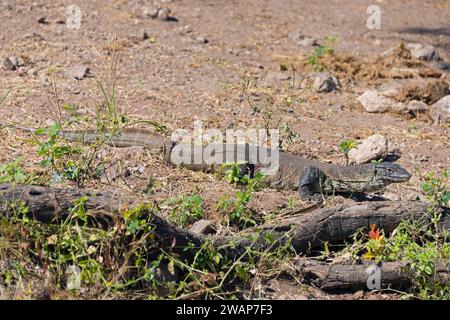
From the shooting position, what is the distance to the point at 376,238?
523 centimetres

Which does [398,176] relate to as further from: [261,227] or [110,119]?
[110,119]

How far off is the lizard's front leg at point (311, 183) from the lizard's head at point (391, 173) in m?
0.47

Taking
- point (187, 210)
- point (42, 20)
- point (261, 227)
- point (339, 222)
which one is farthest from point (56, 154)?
point (42, 20)

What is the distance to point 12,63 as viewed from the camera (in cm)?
839

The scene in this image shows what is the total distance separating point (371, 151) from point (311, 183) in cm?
87

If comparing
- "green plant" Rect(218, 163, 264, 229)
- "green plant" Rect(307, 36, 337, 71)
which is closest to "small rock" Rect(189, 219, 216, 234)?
"green plant" Rect(218, 163, 264, 229)

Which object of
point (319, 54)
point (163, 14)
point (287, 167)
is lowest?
point (287, 167)

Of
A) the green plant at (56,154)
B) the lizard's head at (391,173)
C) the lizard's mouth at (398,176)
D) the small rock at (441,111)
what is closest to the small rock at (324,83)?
the small rock at (441,111)

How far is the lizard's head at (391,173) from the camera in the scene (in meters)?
6.38

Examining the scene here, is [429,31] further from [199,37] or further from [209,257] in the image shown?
[209,257]

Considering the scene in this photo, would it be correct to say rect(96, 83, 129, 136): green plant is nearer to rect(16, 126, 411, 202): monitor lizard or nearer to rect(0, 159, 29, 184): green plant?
rect(16, 126, 411, 202): monitor lizard

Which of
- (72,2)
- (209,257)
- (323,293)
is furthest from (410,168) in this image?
(72,2)

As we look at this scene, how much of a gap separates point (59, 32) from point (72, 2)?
3.68 ft

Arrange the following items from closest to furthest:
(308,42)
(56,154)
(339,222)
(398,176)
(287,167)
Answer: (339,222) → (56,154) → (398,176) → (287,167) → (308,42)
